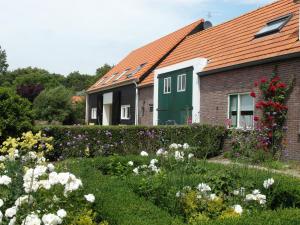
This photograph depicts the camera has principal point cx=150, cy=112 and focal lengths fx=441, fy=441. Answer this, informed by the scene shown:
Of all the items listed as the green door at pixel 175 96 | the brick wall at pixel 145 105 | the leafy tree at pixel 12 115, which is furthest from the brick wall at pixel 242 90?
the leafy tree at pixel 12 115

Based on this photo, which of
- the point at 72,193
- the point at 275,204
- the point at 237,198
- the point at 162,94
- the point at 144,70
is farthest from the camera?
the point at 144,70

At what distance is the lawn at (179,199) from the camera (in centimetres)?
465

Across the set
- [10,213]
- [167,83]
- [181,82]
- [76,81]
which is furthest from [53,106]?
A: [76,81]

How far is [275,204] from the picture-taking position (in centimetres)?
685

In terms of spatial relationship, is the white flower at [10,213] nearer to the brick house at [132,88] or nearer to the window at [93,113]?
the brick house at [132,88]

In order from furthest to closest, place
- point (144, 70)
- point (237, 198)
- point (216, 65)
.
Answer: point (144, 70)
point (216, 65)
point (237, 198)

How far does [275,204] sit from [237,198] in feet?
3.01

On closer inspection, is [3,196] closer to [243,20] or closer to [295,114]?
[295,114]

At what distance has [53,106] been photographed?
4119 centimetres

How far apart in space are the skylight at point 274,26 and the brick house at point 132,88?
31.3 feet

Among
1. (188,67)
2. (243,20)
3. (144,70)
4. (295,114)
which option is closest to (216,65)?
(188,67)

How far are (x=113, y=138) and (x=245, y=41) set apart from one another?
6.97 metres

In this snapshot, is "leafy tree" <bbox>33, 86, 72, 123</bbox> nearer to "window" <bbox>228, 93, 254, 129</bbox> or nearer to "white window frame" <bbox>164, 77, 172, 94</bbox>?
"white window frame" <bbox>164, 77, 172, 94</bbox>

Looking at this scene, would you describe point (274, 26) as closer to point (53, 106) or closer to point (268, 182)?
point (268, 182)
